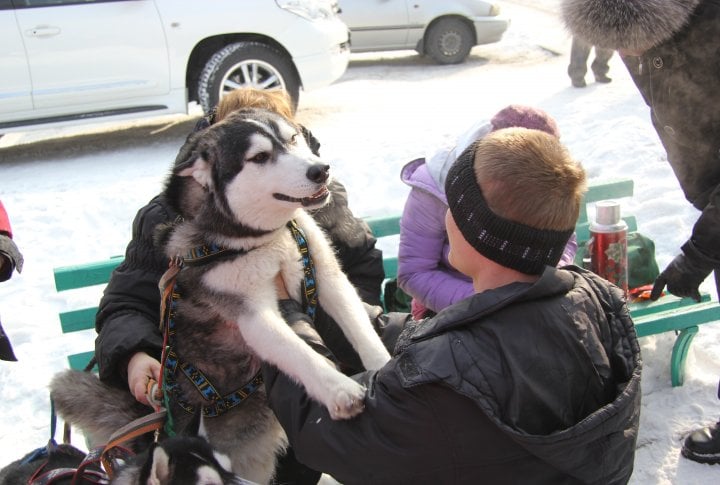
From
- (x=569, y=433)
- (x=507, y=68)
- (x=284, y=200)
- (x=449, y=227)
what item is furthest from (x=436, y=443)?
(x=507, y=68)

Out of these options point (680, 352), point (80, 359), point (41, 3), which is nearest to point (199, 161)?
point (80, 359)

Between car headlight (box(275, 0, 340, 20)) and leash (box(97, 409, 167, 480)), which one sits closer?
leash (box(97, 409, 167, 480))

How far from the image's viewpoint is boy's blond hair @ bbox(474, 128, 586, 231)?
5.50 feet

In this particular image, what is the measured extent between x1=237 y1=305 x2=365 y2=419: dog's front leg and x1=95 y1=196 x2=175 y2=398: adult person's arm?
46cm

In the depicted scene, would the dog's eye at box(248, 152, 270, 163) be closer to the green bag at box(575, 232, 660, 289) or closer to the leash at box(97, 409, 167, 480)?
the leash at box(97, 409, 167, 480)

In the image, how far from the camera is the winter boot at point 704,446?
330 cm

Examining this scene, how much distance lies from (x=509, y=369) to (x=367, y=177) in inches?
200

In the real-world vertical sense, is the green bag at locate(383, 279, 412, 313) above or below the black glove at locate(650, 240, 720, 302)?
below

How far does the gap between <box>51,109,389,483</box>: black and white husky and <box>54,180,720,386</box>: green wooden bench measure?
99 centimetres

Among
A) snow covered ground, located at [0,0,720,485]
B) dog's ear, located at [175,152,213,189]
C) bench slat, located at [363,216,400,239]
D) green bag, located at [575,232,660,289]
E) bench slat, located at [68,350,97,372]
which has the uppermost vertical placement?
dog's ear, located at [175,152,213,189]

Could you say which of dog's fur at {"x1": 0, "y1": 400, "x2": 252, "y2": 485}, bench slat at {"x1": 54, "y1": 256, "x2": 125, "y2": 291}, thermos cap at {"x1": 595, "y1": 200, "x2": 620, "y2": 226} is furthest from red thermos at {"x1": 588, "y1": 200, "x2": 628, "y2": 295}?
bench slat at {"x1": 54, "y1": 256, "x2": 125, "y2": 291}

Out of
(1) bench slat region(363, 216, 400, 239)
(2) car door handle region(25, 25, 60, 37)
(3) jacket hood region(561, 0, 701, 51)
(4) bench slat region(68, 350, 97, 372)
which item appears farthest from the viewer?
(2) car door handle region(25, 25, 60, 37)

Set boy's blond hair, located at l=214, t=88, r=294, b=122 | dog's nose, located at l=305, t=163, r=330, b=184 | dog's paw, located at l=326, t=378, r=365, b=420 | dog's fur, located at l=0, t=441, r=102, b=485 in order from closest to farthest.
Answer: dog's paw, located at l=326, t=378, r=365, b=420, dog's fur, located at l=0, t=441, r=102, b=485, dog's nose, located at l=305, t=163, r=330, b=184, boy's blond hair, located at l=214, t=88, r=294, b=122

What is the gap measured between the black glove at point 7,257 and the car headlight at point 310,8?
5.94m
